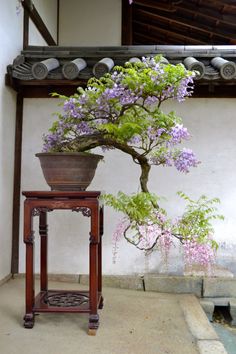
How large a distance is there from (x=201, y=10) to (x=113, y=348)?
5.21 m

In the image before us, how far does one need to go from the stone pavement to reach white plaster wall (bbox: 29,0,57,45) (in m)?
2.97

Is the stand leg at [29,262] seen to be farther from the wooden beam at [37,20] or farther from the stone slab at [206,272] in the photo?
the wooden beam at [37,20]

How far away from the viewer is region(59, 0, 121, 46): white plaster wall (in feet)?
19.1

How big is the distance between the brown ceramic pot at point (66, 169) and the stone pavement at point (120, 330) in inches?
38.5

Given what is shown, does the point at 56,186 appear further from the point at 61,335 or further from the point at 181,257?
the point at 181,257

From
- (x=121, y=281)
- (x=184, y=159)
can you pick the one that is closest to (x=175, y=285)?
(x=121, y=281)

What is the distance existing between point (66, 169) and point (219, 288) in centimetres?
207

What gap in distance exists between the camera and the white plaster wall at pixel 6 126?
3.49 m

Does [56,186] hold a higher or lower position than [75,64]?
lower

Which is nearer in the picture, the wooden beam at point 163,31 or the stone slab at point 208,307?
the stone slab at point 208,307

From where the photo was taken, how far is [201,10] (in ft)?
18.7

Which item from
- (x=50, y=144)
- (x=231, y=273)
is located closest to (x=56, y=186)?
(x=50, y=144)

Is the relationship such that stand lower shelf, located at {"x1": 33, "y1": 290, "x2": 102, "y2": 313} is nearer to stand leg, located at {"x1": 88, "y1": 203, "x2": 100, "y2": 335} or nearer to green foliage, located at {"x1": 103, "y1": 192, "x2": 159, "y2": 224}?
stand leg, located at {"x1": 88, "y1": 203, "x2": 100, "y2": 335}

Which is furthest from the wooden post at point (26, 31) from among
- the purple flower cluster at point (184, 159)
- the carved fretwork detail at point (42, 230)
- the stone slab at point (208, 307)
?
the stone slab at point (208, 307)
